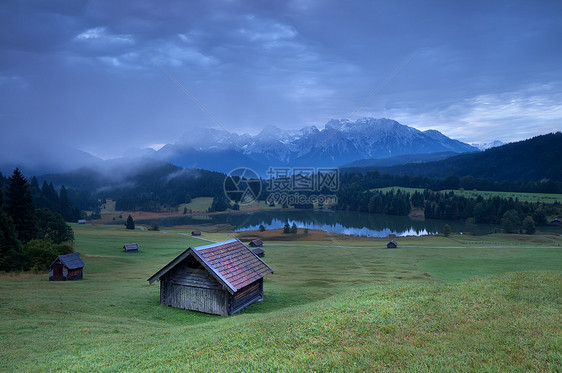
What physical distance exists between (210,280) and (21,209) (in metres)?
46.3

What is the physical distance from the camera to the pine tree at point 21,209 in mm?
49344

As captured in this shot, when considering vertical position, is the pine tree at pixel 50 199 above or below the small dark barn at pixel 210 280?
above

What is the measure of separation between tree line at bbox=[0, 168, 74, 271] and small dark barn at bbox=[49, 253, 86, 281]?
220 inches

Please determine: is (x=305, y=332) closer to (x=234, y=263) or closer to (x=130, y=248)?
(x=234, y=263)

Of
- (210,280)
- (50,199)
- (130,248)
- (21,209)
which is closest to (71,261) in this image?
(210,280)

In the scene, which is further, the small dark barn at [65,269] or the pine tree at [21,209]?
the pine tree at [21,209]

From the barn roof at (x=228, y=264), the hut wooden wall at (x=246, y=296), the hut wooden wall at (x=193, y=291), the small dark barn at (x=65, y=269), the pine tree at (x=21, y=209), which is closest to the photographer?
the barn roof at (x=228, y=264)

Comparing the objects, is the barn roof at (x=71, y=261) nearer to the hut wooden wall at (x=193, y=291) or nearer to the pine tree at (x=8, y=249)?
the pine tree at (x=8, y=249)

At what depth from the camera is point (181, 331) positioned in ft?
49.4

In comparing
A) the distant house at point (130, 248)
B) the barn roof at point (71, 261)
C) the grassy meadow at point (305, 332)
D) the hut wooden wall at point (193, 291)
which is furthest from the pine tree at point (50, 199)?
the hut wooden wall at point (193, 291)

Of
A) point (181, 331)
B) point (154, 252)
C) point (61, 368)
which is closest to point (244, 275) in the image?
point (181, 331)

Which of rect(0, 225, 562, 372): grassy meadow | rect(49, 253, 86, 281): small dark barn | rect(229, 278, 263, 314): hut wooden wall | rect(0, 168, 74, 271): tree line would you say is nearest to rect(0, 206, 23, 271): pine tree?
rect(0, 168, 74, 271): tree line

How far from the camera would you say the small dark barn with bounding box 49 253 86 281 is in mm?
32812

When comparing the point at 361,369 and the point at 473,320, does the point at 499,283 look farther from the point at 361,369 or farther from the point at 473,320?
the point at 361,369
